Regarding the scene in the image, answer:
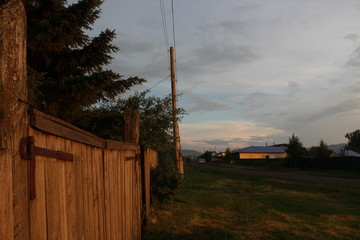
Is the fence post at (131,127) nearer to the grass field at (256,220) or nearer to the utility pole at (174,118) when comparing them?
the grass field at (256,220)

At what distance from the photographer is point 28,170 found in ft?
6.82

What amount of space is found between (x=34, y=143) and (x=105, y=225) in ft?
7.05

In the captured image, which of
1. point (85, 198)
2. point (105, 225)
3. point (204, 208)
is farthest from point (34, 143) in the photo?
point (204, 208)

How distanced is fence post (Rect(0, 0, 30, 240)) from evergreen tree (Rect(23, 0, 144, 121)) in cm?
571

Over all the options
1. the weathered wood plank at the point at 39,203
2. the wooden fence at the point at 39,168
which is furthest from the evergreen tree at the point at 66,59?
the weathered wood plank at the point at 39,203

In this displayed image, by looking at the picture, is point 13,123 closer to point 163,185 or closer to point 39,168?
point 39,168

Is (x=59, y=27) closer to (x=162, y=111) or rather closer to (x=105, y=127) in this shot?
(x=105, y=127)

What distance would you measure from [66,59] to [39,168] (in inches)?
364

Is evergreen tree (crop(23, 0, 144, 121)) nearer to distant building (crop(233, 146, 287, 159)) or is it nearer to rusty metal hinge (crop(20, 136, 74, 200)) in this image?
rusty metal hinge (crop(20, 136, 74, 200))

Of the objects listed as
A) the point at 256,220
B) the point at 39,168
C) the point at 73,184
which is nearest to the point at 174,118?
the point at 256,220

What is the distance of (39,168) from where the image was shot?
2.26m

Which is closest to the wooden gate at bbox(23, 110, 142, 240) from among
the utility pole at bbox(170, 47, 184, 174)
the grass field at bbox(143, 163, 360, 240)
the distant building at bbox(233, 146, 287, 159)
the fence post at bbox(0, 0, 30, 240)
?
the fence post at bbox(0, 0, 30, 240)

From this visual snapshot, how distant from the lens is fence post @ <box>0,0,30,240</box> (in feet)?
5.97

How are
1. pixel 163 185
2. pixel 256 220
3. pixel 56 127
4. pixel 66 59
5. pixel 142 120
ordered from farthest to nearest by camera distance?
pixel 142 120 → pixel 66 59 → pixel 163 185 → pixel 256 220 → pixel 56 127
